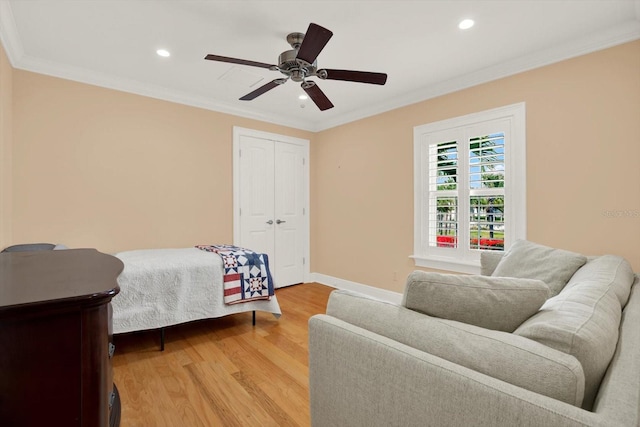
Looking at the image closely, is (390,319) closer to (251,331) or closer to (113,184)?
(251,331)

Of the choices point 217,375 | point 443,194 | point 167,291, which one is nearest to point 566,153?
point 443,194

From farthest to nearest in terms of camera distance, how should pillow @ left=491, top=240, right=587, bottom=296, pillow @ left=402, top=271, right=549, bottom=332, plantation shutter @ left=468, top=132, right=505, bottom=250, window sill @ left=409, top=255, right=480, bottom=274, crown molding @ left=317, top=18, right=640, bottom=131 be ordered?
window sill @ left=409, top=255, right=480, bottom=274 < plantation shutter @ left=468, top=132, right=505, bottom=250 < crown molding @ left=317, top=18, right=640, bottom=131 < pillow @ left=491, top=240, right=587, bottom=296 < pillow @ left=402, top=271, right=549, bottom=332

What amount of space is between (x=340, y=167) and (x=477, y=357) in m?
4.15

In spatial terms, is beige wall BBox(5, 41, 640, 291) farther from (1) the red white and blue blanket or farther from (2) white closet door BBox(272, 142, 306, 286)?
(1) the red white and blue blanket

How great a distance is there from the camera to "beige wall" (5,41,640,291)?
2.56 meters

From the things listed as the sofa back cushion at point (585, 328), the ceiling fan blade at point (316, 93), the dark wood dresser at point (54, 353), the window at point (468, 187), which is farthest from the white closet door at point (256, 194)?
the sofa back cushion at point (585, 328)

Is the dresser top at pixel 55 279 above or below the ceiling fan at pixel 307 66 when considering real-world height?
below

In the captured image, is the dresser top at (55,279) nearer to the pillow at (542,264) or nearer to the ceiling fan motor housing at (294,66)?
the ceiling fan motor housing at (294,66)

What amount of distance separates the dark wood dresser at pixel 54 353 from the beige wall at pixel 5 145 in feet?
8.49

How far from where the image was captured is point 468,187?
3387 millimetres

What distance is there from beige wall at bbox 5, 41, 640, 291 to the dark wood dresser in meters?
2.80

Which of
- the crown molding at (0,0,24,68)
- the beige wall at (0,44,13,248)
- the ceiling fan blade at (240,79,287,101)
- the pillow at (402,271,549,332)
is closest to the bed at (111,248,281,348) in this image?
the beige wall at (0,44,13,248)

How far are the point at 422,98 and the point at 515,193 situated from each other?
1.56 m

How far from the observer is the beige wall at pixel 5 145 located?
2.60m
